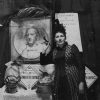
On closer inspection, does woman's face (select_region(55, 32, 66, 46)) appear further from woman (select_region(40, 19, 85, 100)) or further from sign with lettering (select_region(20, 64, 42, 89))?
sign with lettering (select_region(20, 64, 42, 89))

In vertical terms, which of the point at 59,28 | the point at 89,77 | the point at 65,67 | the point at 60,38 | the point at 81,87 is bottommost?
the point at 81,87

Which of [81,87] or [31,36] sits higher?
[31,36]

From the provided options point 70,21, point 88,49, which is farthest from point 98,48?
point 70,21

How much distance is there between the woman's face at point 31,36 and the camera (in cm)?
362

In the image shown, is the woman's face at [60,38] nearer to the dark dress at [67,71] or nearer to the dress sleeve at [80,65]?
the dark dress at [67,71]

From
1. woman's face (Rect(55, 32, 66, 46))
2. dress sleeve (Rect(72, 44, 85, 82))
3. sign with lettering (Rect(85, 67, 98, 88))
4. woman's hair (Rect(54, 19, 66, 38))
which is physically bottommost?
sign with lettering (Rect(85, 67, 98, 88))

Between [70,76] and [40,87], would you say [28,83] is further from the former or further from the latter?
[70,76]

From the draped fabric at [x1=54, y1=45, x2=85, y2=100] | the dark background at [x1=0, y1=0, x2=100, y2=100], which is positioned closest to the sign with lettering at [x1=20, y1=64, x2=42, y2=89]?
the draped fabric at [x1=54, y1=45, x2=85, y2=100]

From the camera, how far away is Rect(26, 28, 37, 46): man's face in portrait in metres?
3.62

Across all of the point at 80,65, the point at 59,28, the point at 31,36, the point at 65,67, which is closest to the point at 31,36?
the point at 31,36

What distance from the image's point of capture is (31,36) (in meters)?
3.63

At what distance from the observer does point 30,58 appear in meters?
3.60

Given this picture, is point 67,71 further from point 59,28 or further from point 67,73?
point 59,28

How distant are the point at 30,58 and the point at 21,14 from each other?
538 millimetres
